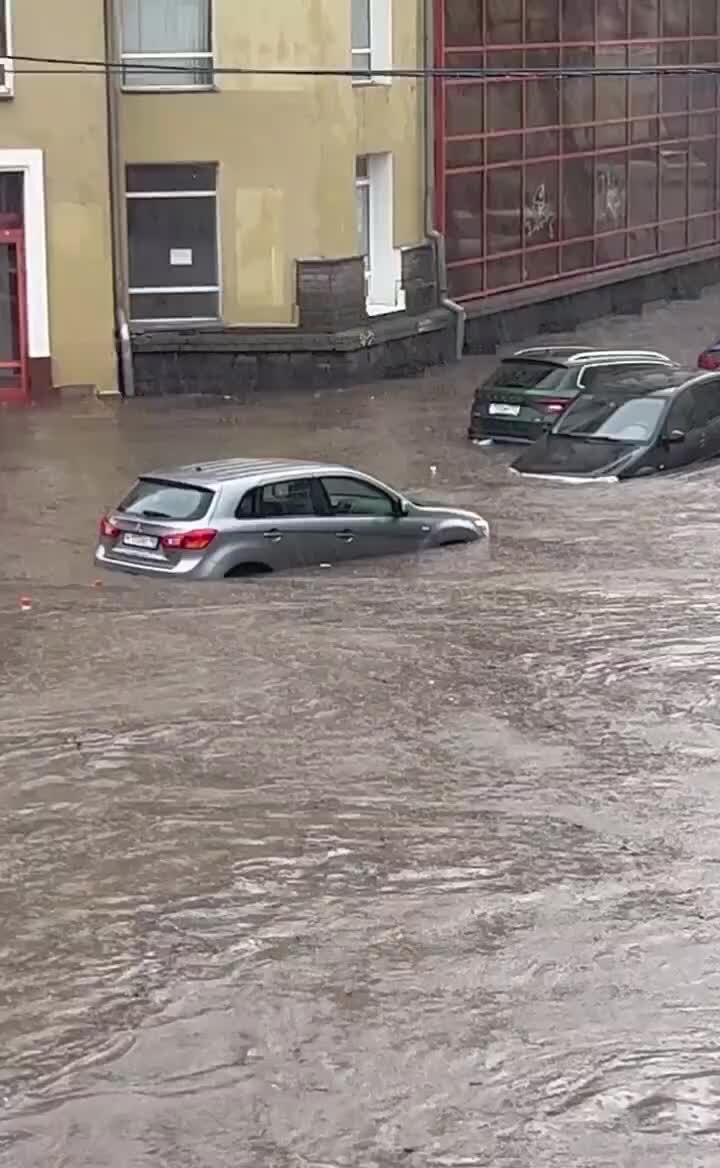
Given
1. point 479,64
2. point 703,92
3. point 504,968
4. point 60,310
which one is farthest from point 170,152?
point 504,968

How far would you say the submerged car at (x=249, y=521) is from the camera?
17.9 meters

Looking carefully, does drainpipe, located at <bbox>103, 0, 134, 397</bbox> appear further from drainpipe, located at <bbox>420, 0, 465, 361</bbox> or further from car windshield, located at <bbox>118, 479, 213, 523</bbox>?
car windshield, located at <bbox>118, 479, 213, 523</bbox>

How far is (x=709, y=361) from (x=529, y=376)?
574 cm

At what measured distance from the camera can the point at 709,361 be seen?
Answer: 32.6 m

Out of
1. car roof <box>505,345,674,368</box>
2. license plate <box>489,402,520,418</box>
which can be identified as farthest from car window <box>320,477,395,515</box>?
car roof <box>505,345,674,368</box>

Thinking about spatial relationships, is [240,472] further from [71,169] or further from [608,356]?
[71,169]

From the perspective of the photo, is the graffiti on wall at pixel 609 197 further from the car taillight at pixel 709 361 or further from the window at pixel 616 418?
the window at pixel 616 418

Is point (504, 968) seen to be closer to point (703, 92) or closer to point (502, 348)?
point (502, 348)

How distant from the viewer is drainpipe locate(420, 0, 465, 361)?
34.3 metres

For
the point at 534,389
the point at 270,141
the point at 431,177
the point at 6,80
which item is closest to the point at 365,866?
the point at 534,389

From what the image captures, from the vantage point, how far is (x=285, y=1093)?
807 centimetres

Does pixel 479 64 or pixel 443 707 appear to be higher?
pixel 479 64

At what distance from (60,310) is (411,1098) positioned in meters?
24.6

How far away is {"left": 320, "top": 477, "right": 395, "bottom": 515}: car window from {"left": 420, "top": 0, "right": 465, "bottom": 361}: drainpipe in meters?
16.5
